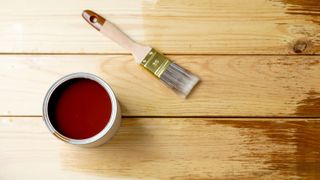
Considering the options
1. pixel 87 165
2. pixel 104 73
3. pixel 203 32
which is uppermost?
pixel 203 32

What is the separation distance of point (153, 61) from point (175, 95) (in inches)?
2.9

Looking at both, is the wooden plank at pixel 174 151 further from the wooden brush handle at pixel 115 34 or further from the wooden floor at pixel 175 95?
the wooden brush handle at pixel 115 34

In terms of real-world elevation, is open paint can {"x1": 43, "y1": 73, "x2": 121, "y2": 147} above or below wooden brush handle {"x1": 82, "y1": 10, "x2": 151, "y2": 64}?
below

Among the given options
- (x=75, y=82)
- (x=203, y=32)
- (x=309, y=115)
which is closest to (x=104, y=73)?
(x=75, y=82)

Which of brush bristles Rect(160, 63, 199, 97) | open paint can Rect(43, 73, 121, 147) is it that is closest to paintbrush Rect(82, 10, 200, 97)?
brush bristles Rect(160, 63, 199, 97)

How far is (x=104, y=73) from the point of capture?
0.89 m

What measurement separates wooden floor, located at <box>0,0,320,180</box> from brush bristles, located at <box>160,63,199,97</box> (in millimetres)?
14

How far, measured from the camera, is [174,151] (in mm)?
875

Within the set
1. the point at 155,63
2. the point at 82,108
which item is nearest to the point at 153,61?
the point at 155,63

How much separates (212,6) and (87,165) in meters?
0.37

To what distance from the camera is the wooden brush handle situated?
0.88m

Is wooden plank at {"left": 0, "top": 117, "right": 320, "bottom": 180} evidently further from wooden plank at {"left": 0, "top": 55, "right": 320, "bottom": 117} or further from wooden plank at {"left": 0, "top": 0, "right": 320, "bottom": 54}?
wooden plank at {"left": 0, "top": 0, "right": 320, "bottom": 54}

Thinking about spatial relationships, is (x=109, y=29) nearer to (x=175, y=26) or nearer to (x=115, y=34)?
(x=115, y=34)

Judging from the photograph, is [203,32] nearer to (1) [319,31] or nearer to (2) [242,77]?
(2) [242,77]
